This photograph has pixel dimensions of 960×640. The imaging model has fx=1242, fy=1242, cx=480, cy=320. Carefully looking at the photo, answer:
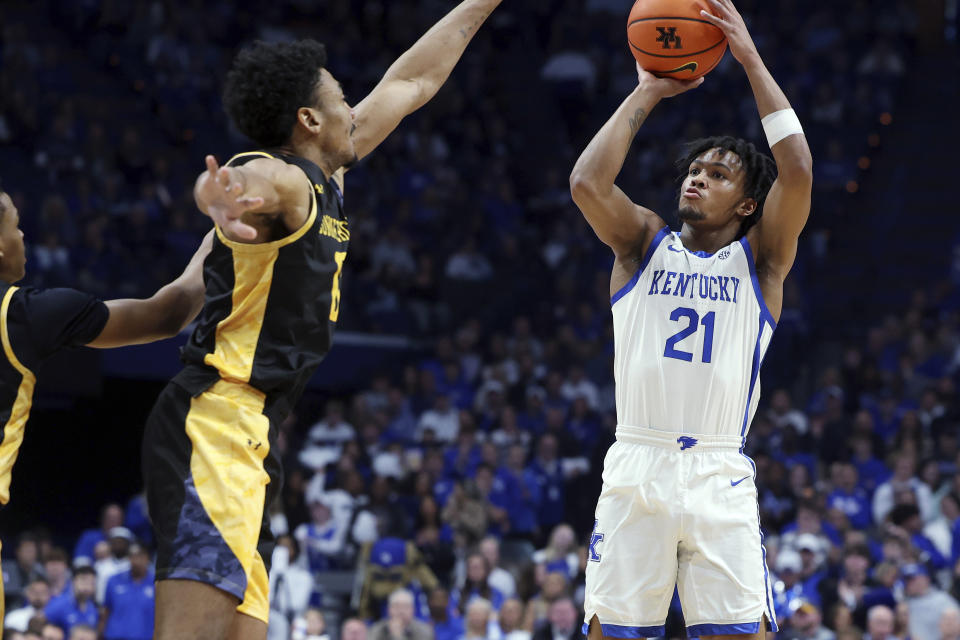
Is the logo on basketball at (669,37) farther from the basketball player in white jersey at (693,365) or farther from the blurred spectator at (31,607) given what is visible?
the blurred spectator at (31,607)

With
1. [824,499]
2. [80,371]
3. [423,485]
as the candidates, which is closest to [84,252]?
[80,371]

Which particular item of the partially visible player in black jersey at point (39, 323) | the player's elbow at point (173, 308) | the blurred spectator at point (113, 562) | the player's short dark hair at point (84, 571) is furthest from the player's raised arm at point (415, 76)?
the blurred spectator at point (113, 562)

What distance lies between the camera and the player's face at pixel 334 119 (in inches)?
154

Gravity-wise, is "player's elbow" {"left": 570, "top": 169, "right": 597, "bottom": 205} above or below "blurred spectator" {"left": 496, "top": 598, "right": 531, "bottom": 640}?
above

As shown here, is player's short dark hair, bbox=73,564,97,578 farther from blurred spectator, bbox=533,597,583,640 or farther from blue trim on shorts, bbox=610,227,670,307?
blue trim on shorts, bbox=610,227,670,307

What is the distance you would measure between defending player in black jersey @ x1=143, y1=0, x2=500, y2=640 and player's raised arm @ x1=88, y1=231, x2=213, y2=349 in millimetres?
276

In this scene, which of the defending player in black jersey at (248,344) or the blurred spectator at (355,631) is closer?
the defending player in black jersey at (248,344)

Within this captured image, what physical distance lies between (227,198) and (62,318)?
0.76 meters

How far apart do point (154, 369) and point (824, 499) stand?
7.49 m

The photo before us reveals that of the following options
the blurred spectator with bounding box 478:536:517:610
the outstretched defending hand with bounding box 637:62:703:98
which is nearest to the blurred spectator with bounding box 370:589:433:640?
the blurred spectator with bounding box 478:536:517:610

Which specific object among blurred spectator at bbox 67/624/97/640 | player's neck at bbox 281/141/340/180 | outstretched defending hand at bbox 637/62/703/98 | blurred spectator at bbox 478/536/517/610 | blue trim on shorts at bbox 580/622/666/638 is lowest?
blurred spectator at bbox 67/624/97/640

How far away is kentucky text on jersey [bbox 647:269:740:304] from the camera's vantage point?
15.6 feet

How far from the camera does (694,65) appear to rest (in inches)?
197

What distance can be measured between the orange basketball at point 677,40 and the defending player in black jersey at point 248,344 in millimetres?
1583
